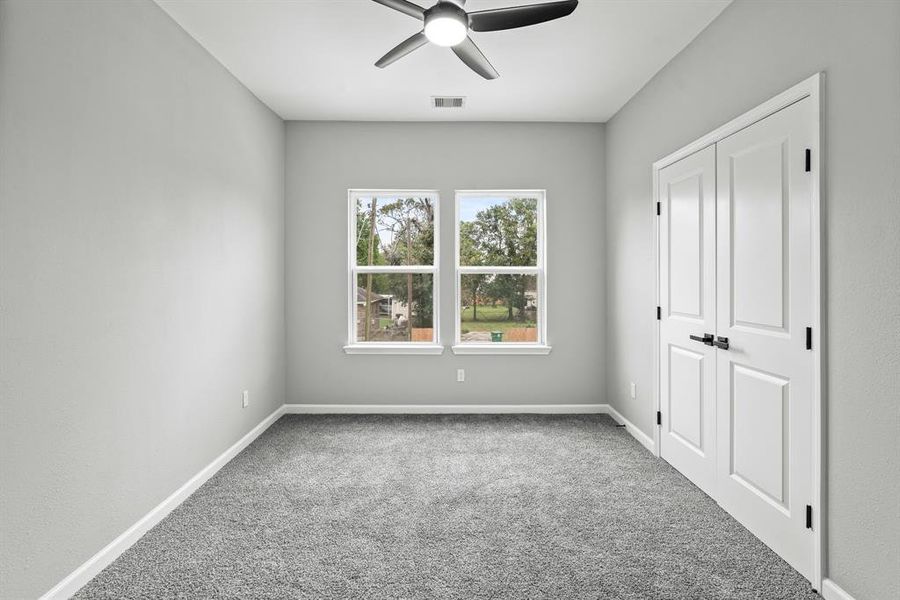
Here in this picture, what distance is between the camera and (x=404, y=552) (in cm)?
216

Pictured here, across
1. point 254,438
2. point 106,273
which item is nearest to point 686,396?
point 254,438

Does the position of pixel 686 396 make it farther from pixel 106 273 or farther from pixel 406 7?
pixel 106 273

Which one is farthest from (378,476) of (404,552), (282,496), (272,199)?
(272,199)

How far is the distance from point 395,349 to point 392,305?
431 mm

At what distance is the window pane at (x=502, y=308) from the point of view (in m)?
4.48

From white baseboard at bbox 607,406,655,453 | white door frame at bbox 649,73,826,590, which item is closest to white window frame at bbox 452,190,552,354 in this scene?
white baseboard at bbox 607,406,655,453

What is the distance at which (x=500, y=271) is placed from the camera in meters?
4.46

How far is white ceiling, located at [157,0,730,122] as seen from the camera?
2.57 meters

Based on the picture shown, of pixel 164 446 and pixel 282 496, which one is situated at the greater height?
pixel 164 446

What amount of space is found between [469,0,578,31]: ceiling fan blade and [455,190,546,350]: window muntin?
2.29 meters

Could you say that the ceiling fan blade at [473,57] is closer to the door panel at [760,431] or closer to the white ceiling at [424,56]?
the white ceiling at [424,56]

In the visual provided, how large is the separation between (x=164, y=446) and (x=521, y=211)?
3.39m

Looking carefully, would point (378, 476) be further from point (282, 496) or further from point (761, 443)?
point (761, 443)

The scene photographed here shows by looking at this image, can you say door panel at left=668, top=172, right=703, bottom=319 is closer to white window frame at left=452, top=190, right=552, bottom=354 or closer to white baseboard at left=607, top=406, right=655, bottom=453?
white baseboard at left=607, top=406, right=655, bottom=453
